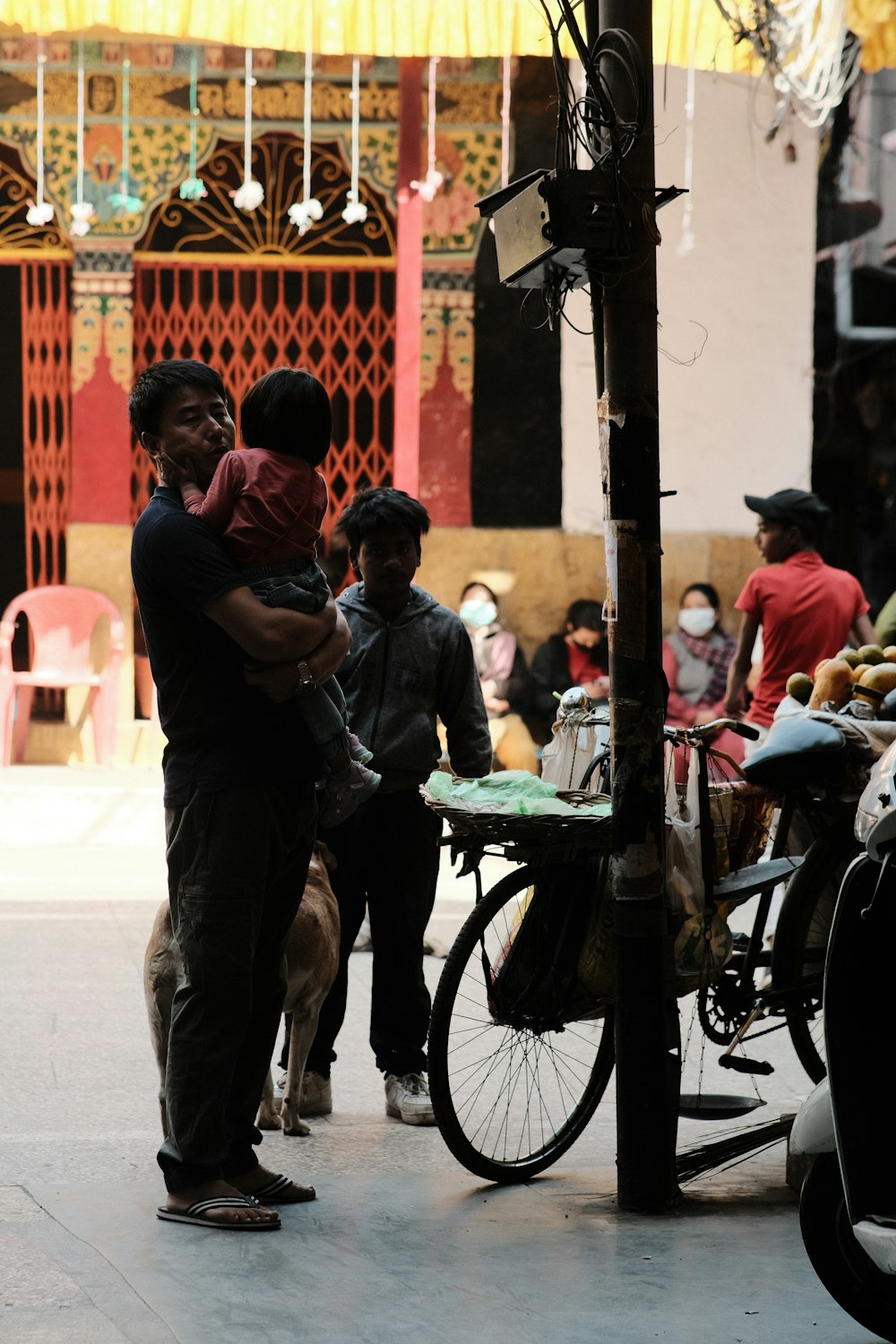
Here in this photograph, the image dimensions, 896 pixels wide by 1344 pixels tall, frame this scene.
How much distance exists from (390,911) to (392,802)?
0.34 metres

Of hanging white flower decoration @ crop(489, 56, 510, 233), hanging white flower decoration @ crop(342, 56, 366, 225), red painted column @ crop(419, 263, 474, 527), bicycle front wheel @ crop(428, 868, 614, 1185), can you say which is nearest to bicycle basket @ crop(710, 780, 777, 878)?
bicycle front wheel @ crop(428, 868, 614, 1185)

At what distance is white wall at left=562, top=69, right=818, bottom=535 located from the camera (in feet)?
39.9

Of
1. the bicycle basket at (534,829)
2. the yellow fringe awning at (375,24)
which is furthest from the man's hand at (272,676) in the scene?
the yellow fringe awning at (375,24)

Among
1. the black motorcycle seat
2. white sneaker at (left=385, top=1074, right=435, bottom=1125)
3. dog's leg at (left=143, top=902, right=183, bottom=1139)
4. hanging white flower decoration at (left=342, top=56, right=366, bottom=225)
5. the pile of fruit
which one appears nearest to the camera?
dog's leg at (left=143, top=902, right=183, bottom=1139)

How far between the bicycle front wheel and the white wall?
7.39m

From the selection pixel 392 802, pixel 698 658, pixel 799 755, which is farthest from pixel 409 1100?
pixel 698 658

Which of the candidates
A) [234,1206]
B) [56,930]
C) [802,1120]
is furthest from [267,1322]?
[56,930]

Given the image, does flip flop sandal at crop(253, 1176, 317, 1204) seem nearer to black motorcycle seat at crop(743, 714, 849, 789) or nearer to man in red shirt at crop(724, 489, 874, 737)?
black motorcycle seat at crop(743, 714, 849, 789)

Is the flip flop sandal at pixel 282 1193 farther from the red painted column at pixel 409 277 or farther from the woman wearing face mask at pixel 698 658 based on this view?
the red painted column at pixel 409 277

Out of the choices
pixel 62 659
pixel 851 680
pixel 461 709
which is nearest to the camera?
pixel 461 709

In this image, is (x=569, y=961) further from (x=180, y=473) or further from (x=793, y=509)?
(x=793, y=509)

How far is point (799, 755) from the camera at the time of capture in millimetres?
4922

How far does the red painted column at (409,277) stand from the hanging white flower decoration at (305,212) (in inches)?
25.5

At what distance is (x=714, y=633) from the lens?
12.2 metres
